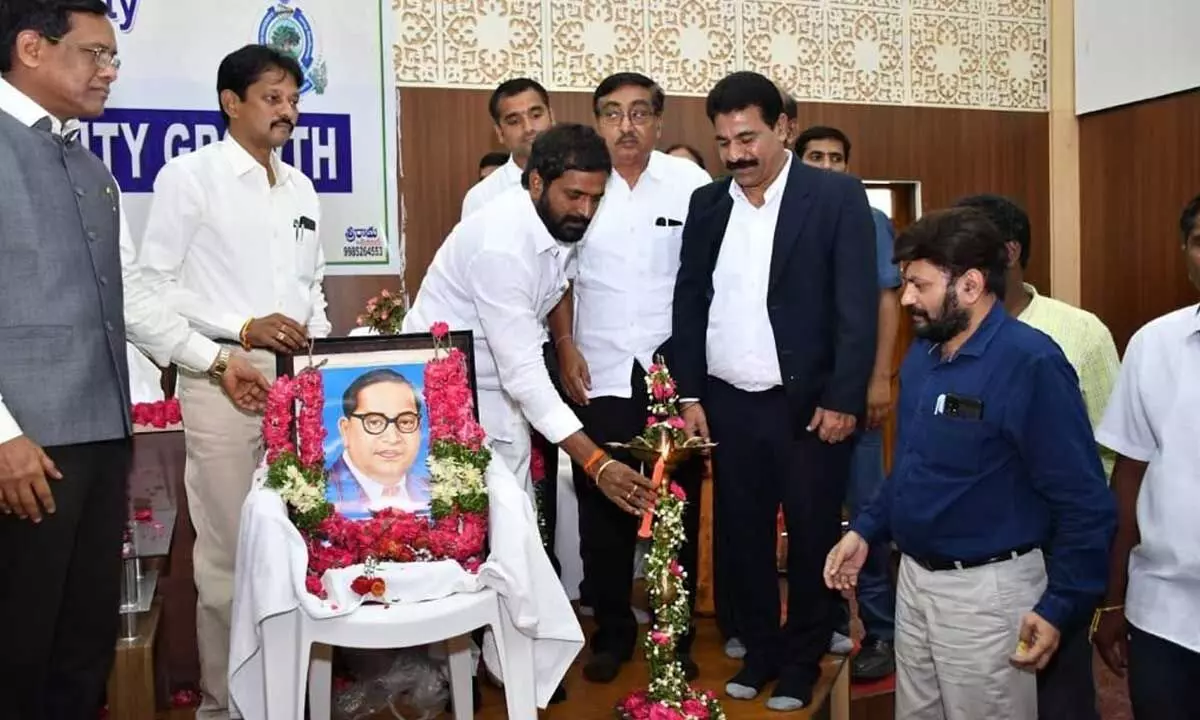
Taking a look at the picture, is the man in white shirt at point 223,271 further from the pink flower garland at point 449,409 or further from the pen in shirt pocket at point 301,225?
the pink flower garland at point 449,409

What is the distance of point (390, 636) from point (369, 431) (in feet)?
1.64

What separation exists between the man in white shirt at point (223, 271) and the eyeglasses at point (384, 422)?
53cm

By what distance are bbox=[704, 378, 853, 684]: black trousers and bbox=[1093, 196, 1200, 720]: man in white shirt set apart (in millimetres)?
813

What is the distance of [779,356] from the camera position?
2973 millimetres

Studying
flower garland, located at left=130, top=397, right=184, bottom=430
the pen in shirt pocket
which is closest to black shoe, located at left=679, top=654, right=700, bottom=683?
the pen in shirt pocket

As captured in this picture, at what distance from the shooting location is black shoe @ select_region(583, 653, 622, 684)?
3176mm

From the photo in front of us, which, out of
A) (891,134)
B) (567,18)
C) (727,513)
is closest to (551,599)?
(727,513)

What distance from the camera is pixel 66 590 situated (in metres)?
2.25

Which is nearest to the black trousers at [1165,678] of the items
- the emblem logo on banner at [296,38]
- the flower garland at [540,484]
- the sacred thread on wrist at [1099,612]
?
the sacred thread on wrist at [1099,612]

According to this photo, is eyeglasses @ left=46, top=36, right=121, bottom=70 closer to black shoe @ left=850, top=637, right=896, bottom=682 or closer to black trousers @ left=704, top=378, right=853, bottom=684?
black trousers @ left=704, top=378, right=853, bottom=684

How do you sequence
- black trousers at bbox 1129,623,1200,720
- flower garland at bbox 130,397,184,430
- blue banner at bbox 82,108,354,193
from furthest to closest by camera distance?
blue banner at bbox 82,108,354,193
flower garland at bbox 130,397,184,430
black trousers at bbox 1129,623,1200,720

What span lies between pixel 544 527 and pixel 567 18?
2677 millimetres

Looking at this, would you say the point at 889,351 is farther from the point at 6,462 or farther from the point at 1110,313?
the point at 1110,313

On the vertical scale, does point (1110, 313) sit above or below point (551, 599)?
above
